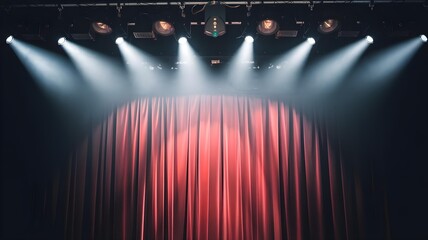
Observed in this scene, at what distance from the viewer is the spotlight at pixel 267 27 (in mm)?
3910

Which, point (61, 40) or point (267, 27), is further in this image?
point (61, 40)

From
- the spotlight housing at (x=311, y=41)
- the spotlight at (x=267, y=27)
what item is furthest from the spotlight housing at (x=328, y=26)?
the spotlight at (x=267, y=27)

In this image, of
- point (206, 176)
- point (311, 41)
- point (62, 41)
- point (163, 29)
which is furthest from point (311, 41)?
point (62, 41)

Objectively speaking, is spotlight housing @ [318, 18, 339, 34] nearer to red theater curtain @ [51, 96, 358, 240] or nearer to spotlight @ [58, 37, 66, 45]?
red theater curtain @ [51, 96, 358, 240]

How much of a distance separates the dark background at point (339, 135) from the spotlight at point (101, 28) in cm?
48

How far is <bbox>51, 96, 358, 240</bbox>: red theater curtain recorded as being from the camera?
15.0 feet

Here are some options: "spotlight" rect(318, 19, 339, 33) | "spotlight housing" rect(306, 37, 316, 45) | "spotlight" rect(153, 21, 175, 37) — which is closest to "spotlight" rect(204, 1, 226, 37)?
"spotlight" rect(153, 21, 175, 37)

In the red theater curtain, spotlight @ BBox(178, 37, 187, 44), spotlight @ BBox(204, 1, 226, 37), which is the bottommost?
the red theater curtain

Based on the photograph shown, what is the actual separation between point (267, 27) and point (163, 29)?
3.77 ft

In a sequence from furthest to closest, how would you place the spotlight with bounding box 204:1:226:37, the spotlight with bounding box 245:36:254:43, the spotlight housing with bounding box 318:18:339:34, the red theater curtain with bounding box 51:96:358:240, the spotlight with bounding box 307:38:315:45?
1. the red theater curtain with bounding box 51:96:358:240
2. the spotlight with bounding box 307:38:315:45
3. the spotlight with bounding box 245:36:254:43
4. the spotlight housing with bounding box 318:18:339:34
5. the spotlight with bounding box 204:1:226:37

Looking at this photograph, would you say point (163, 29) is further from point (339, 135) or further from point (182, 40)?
point (339, 135)

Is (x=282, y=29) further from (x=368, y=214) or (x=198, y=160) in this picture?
(x=368, y=214)

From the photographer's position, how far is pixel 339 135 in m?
4.91

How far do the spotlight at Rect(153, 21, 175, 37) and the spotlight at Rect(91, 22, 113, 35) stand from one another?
52 centimetres
